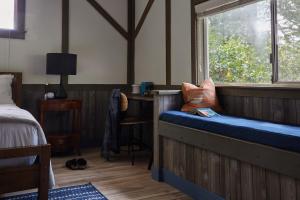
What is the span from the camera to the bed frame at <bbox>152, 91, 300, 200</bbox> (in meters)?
1.64

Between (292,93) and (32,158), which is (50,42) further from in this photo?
(292,93)

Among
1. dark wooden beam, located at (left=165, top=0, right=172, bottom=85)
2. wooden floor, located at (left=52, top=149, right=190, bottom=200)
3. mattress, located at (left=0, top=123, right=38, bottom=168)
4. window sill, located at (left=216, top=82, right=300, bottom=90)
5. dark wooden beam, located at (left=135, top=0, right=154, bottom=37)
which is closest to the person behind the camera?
mattress, located at (left=0, top=123, right=38, bottom=168)

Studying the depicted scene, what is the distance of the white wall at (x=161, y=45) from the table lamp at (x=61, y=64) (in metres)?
1.10

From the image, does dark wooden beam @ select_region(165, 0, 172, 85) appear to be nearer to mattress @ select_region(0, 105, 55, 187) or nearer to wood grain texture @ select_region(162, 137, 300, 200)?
wood grain texture @ select_region(162, 137, 300, 200)

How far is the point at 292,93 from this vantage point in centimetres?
220

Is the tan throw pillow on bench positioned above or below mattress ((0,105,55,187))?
above

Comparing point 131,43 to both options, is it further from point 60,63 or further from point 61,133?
point 61,133

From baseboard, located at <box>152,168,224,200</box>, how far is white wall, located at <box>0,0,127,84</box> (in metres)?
2.20

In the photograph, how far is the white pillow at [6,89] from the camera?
3361mm

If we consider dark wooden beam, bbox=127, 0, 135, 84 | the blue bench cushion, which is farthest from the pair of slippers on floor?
dark wooden beam, bbox=127, 0, 135, 84

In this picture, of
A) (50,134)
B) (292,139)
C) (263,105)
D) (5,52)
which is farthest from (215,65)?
(5,52)

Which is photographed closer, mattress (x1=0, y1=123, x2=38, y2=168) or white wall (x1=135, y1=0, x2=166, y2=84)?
mattress (x1=0, y1=123, x2=38, y2=168)

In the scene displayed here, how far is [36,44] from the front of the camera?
4.09 meters

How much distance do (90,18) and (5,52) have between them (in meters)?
1.37
